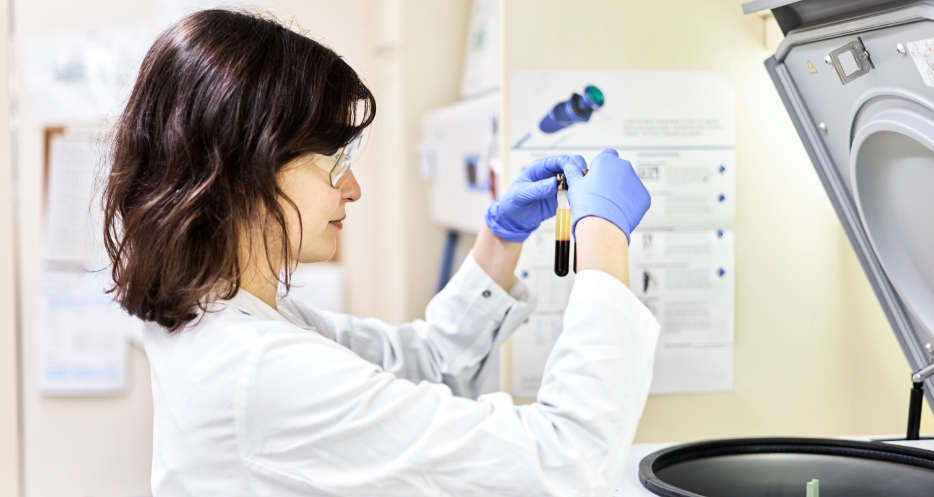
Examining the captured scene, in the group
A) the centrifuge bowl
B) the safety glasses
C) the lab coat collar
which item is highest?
the safety glasses

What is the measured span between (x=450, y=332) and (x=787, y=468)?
606 millimetres

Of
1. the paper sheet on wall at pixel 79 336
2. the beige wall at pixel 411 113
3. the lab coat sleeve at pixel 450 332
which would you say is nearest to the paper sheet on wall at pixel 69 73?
the paper sheet on wall at pixel 79 336

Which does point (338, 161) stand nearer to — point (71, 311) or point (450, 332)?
point (450, 332)

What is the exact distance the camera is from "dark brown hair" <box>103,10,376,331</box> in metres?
0.98

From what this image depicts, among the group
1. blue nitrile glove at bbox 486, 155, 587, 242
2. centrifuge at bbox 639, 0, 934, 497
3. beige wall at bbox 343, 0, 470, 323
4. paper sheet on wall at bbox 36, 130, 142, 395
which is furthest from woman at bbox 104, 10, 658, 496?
paper sheet on wall at bbox 36, 130, 142, 395

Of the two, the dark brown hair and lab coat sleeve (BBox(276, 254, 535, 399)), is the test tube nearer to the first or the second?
lab coat sleeve (BBox(276, 254, 535, 399))

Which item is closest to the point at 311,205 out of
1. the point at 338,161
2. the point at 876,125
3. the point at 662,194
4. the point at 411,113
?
the point at 338,161

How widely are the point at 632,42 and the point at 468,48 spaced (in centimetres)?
100

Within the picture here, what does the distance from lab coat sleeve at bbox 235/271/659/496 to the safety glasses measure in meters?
0.24

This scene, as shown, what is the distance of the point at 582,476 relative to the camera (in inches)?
35.9

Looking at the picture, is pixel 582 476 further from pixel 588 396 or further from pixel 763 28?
pixel 763 28

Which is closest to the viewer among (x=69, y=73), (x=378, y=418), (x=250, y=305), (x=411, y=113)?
(x=378, y=418)

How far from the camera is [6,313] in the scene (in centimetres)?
148

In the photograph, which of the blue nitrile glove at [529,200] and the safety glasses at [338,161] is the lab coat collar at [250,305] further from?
the blue nitrile glove at [529,200]
